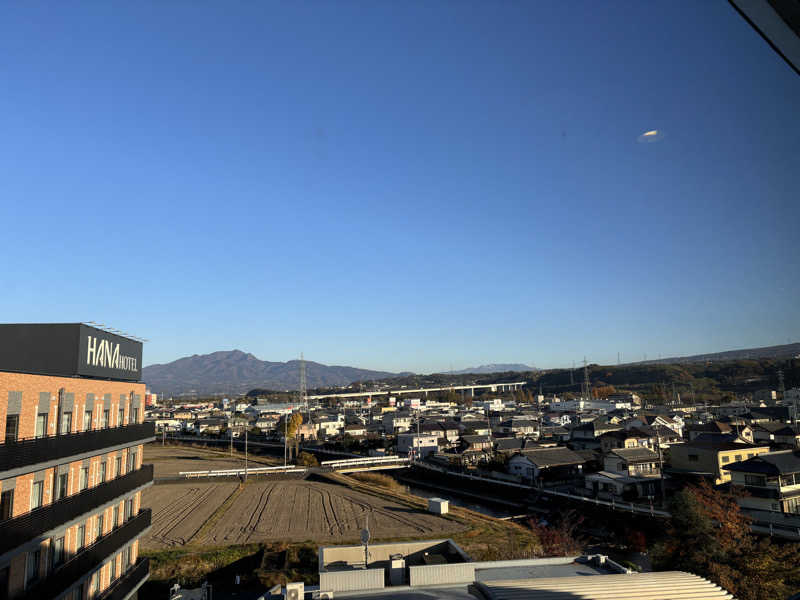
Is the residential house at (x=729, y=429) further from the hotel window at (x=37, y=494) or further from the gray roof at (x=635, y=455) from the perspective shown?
the hotel window at (x=37, y=494)

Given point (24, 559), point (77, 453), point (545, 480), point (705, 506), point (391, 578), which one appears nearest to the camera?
point (24, 559)

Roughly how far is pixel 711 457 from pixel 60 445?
23310 millimetres

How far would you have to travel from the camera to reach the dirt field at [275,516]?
17.0m

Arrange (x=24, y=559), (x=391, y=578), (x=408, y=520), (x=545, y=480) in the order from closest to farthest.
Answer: (x=24, y=559) < (x=391, y=578) < (x=408, y=520) < (x=545, y=480)

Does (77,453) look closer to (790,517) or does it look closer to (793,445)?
(790,517)

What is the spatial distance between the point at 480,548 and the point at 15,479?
12156mm

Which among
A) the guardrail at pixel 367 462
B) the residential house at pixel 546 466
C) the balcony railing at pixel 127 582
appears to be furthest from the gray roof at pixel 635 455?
the balcony railing at pixel 127 582

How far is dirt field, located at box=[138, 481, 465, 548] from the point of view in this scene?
55.7 feet

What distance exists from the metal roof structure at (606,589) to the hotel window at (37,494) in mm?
6640

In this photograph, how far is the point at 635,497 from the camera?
20.4m

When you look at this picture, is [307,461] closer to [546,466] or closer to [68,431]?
[546,466]

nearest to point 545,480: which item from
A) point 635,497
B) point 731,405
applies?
point 635,497

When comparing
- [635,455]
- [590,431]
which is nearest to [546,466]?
[635,455]

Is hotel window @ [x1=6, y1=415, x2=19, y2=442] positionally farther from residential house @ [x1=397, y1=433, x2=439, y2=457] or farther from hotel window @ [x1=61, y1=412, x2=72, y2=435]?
residential house @ [x1=397, y1=433, x2=439, y2=457]
